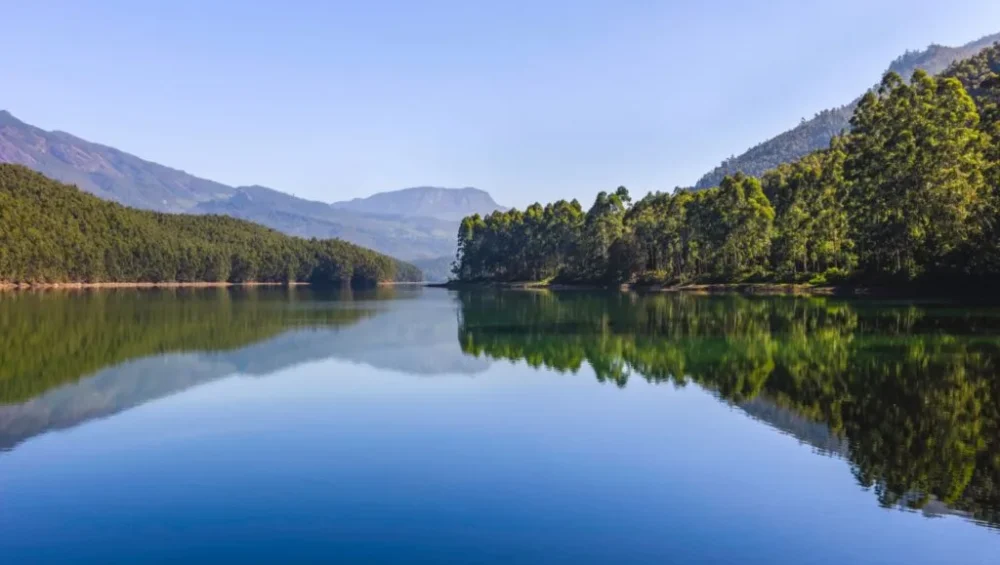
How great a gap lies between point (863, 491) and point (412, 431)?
425 inches

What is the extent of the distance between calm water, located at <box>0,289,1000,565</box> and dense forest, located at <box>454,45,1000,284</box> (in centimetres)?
2879

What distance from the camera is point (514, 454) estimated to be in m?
17.5

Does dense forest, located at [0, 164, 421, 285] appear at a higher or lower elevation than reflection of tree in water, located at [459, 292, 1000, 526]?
higher

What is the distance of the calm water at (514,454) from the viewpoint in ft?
38.9

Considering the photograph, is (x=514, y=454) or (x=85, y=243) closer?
(x=514, y=454)

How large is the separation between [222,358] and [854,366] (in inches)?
1057

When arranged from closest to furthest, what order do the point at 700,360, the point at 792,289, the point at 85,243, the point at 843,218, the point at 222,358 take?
1. the point at 700,360
2. the point at 222,358
3. the point at 792,289
4. the point at 843,218
5. the point at 85,243

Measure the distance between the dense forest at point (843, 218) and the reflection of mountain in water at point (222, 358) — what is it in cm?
3981

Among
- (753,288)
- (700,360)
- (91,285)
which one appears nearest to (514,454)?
(700,360)

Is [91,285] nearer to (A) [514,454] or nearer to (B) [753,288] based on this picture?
(B) [753,288]

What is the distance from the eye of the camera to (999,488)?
1412 cm

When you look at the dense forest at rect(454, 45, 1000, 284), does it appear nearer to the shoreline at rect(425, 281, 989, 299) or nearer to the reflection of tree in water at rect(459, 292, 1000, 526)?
the shoreline at rect(425, 281, 989, 299)

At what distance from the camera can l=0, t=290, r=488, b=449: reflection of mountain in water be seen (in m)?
22.7

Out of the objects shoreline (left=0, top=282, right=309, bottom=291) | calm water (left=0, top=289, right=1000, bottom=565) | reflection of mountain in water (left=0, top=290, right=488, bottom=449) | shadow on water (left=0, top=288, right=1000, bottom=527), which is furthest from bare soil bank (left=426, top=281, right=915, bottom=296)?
shoreline (left=0, top=282, right=309, bottom=291)
